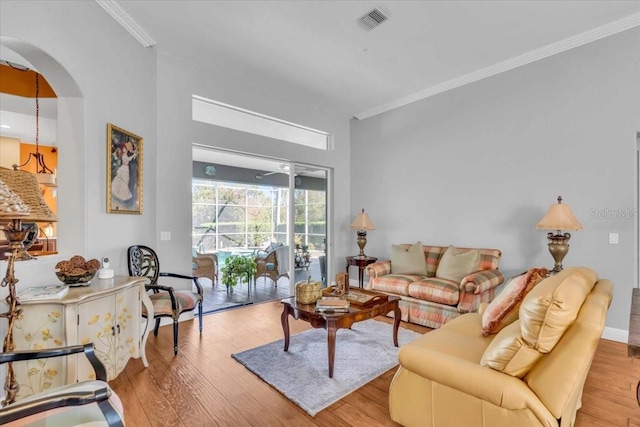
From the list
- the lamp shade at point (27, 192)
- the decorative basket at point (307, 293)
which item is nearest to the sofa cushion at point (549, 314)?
the decorative basket at point (307, 293)

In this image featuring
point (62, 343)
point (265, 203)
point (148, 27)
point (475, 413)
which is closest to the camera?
point (475, 413)

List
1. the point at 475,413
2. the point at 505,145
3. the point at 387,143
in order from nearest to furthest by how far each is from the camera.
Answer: the point at 475,413 < the point at 505,145 < the point at 387,143

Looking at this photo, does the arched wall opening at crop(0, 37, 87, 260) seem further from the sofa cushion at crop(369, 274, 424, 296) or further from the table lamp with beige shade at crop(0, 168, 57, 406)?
the sofa cushion at crop(369, 274, 424, 296)

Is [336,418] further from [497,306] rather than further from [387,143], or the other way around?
[387,143]

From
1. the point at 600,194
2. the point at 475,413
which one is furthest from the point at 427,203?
the point at 475,413

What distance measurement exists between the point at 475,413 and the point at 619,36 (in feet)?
13.3

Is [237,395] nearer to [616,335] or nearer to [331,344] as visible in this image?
[331,344]

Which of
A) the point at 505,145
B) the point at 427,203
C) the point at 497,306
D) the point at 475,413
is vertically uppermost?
the point at 505,145

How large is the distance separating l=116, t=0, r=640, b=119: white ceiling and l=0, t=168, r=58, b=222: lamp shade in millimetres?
2032

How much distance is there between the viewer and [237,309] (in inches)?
172

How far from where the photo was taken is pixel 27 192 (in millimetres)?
1768

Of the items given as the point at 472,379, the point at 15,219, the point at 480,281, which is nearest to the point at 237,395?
the point at 472,379

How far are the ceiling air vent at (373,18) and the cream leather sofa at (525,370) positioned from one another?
2.70m

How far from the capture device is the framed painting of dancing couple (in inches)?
117
